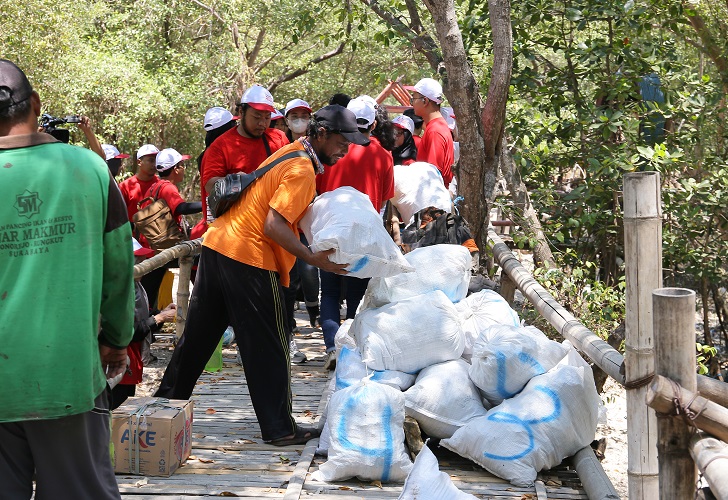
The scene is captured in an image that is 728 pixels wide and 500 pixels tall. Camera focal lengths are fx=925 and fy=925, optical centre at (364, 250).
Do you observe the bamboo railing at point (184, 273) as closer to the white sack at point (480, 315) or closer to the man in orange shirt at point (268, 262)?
the man in orange shirt at point (268, 262)

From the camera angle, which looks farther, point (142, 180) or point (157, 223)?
point (142, 180)

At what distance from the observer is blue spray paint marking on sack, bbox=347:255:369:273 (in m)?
4.88

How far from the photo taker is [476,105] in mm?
7348

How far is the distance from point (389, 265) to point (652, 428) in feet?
6.08

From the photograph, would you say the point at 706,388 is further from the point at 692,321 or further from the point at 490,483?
the point at 490,483

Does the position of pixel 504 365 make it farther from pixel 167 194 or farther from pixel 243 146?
pixel 167 194

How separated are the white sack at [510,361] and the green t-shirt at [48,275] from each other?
2346 mm

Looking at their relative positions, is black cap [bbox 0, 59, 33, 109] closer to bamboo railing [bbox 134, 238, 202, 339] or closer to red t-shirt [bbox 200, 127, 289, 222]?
red t-shirt [bbox 200, 127, 289, 222]

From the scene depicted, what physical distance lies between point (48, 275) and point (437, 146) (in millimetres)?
5180

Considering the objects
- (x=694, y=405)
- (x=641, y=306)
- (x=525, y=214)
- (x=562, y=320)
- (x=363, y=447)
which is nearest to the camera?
(x=694, y=405)

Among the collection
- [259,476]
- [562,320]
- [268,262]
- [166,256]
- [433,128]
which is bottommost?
[259,476]

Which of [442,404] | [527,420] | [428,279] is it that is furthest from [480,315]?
[527,420]

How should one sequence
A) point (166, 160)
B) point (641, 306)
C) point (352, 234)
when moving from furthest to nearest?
point (166, 160) → point (352, 234) → point (641, 306)

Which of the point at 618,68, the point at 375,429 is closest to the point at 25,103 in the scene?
the point at 375,429
